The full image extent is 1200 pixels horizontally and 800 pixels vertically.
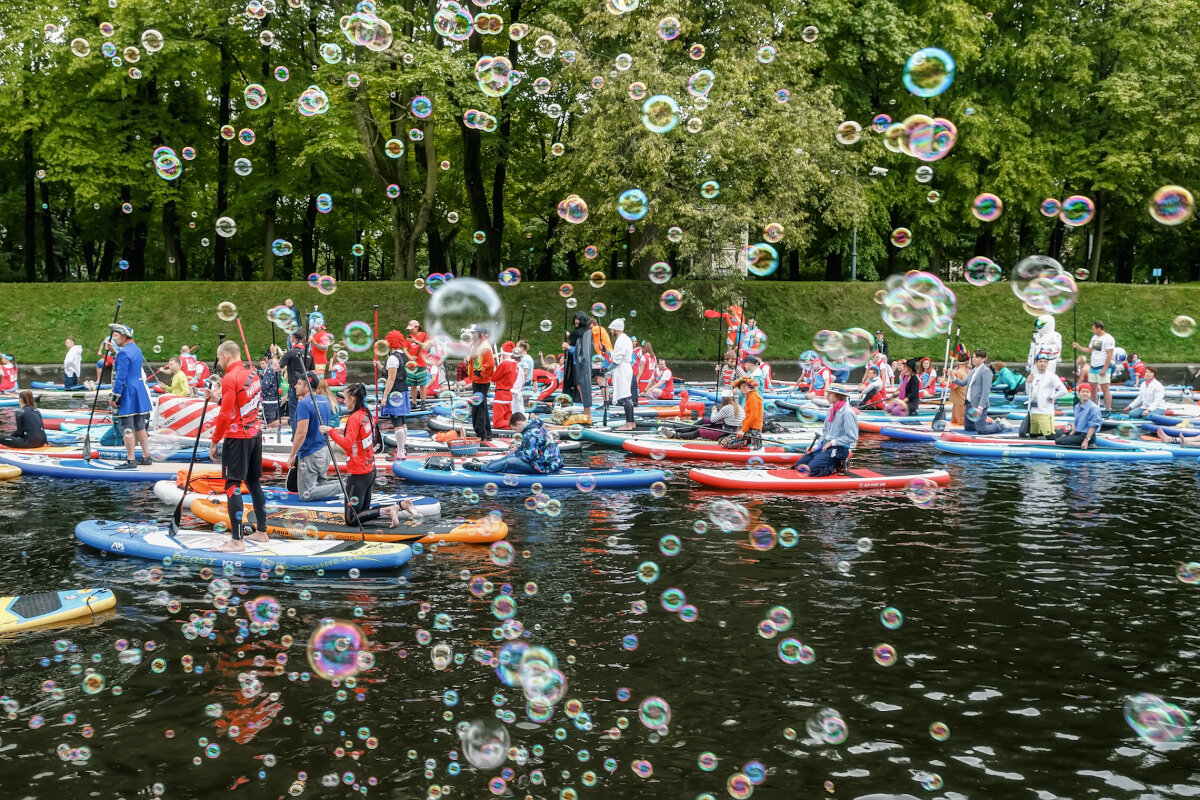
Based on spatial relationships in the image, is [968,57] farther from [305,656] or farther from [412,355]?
[305,656]

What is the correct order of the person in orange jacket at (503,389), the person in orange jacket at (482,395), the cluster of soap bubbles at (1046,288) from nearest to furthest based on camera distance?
the cluster of soap bubbles at (1046,288)
the person in orange jacket at (482,395)
the person in orange jacket at (503,389)

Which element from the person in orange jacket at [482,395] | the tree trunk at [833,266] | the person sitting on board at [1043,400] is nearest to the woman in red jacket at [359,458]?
the person in orange jacket at [482,395]

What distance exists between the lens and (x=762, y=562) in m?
10.9

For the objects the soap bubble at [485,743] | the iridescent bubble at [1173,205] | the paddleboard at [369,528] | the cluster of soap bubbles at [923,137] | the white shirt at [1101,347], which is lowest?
the soap bubble at [485,743]

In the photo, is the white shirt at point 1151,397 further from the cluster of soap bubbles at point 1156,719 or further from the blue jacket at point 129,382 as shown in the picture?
the blue jacket at point 129,382

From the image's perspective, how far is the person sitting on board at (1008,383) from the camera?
29578 millimetres

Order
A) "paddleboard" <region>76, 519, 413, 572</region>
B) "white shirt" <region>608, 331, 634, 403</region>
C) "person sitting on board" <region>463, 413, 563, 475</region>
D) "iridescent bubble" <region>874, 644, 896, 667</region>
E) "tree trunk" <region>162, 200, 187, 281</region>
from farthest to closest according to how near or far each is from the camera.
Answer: "tree trunk" <region>162, 200, 187, 281</region> → "white shirt" <region>608, 331, 634, 403</region> → "person sitting on board" <region>463, 413, 563, 475</region> → "paddleboard" <region>76, 519, 413, 572</region> → "iridescent bubble" <region>874, 644, 896, 667</region>

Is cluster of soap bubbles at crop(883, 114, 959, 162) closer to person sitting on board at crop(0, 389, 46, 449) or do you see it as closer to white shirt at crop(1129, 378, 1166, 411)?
white shirt at crop(1129, 378, 1166, 411)

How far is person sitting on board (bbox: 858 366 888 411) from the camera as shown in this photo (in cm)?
2555

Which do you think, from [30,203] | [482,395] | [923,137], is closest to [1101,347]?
[923,137]

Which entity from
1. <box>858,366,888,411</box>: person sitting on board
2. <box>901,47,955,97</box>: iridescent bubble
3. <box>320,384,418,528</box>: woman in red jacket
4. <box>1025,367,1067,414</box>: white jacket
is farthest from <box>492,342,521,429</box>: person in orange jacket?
<box>1025,367,1067,414</box>: white jacket

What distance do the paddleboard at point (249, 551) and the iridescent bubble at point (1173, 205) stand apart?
9543 mm

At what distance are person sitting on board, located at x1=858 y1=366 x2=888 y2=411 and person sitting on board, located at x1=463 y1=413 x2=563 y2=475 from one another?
12.4 meters

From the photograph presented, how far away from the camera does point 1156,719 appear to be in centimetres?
699
